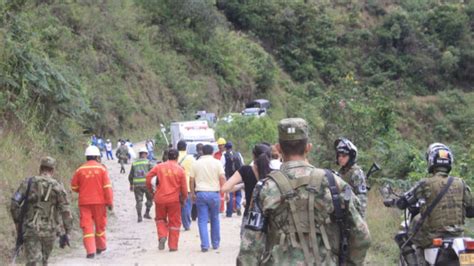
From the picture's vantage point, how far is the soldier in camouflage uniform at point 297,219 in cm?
452

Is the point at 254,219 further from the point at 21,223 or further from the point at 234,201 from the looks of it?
the point at 234,201

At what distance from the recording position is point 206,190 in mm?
11586

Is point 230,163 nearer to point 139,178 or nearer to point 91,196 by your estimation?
point 139,178

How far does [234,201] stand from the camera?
17.0 metres

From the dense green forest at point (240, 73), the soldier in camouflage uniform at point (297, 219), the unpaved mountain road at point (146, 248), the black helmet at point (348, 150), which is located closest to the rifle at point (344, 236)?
the soldier in camouflage uniform at point (297, 219)

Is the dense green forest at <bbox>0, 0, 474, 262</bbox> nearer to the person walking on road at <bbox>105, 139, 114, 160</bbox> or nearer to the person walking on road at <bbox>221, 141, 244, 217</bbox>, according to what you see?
the person walking on road at <bbox>105, 139, 114, 160</bbox>

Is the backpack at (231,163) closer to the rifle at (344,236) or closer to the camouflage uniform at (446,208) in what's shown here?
the camouflage uniform at (446,208)

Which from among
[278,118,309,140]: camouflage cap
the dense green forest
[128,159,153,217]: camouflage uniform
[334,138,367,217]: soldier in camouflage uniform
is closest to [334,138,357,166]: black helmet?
[334,138,367,217]: soldier in camouflage uniform

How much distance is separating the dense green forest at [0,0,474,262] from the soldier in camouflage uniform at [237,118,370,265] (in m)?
7.15

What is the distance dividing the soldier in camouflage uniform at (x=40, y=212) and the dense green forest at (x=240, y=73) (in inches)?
81.3

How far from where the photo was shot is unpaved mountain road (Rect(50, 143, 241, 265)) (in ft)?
36.8

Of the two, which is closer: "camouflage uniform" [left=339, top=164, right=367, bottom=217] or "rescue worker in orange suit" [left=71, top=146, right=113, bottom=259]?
"camouflage uniform" [left=339, top=164, right=367, bottom=217]

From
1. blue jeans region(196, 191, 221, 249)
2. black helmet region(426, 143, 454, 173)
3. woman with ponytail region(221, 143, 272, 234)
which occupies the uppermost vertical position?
black helmet region(426, 143, 454, 173)

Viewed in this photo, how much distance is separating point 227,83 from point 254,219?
54.3 m
